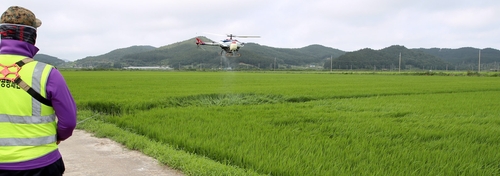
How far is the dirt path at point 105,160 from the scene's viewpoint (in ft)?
13.9

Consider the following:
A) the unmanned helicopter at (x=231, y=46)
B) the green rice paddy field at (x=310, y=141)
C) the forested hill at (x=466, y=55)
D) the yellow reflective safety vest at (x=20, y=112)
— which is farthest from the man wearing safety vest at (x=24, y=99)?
the forested hill at (x=466, y=55)

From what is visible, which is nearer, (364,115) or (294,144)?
(294,144)

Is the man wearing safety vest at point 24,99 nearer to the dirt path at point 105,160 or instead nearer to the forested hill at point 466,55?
the dirt path at point 105,160

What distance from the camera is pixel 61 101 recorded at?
2.05 metres

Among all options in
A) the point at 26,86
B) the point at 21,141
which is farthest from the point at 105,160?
the point at 26,86

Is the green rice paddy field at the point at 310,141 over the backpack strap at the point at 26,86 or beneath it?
beneath

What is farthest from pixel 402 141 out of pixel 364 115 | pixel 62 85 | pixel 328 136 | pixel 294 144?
pixel 62 85

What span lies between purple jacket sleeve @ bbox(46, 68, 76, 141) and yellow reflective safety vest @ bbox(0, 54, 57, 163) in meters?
0.03

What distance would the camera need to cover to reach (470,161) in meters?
4.58

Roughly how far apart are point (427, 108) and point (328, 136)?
19.3 feet

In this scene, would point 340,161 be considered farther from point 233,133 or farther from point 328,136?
point 233,133

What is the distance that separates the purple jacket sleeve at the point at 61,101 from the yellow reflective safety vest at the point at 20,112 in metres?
0.03

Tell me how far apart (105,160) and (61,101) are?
9.64 ft

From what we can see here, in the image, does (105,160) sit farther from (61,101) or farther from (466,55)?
(466,55)
